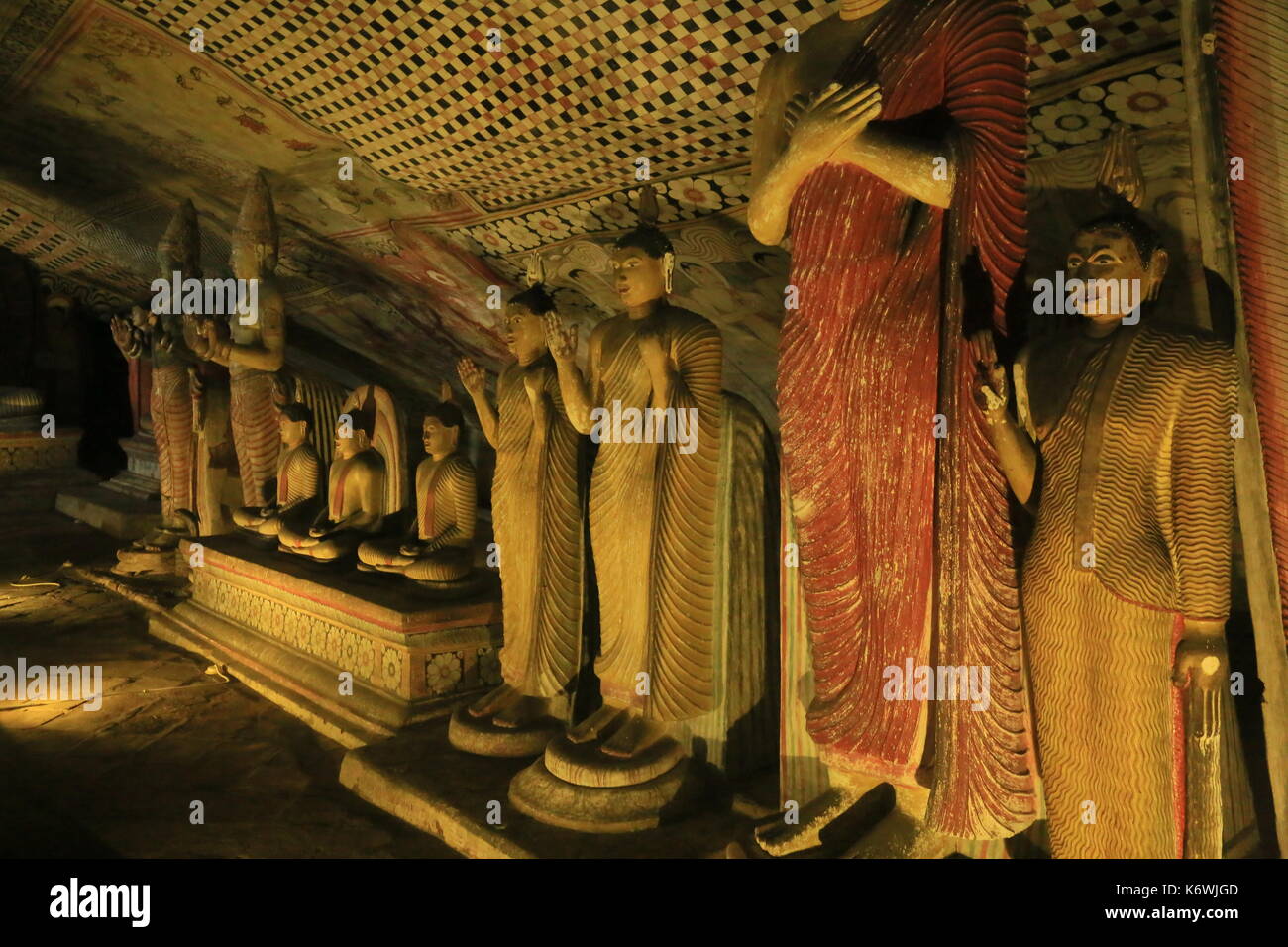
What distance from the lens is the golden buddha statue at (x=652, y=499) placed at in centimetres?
335

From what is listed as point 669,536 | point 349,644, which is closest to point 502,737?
point 669,536

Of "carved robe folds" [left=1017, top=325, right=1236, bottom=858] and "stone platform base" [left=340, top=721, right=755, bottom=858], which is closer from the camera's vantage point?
"carved robe folds" [left=1017, top=325, right=1236, bottom=858]

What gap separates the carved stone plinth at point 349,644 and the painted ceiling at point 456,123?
260cm

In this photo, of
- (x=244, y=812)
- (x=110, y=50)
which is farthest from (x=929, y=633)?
(x=110, y=50)

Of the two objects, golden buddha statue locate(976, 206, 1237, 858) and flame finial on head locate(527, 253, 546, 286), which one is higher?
flame finial on head locate(527, 253, 546, 286)

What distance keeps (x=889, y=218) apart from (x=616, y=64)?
9.71 ft

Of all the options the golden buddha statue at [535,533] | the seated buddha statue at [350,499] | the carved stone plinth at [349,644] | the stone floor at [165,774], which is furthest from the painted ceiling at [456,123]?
the stone floor at [165,774]

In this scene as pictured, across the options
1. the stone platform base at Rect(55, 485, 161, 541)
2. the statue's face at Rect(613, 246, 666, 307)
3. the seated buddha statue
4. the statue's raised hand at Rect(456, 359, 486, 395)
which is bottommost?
the stone platform base at Rect(55, 485, 161, 541)

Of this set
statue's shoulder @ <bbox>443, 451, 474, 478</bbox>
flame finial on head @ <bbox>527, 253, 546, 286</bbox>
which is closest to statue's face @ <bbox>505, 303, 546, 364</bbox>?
flame finial on head @ <bbox>527, 253, 546, 286</bbox>

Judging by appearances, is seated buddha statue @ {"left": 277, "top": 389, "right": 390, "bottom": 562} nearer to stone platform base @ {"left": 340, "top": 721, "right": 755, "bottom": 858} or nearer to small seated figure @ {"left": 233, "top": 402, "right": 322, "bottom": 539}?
small seated figure @ {"left": 233, "top": 402, "right": 322, "bottom": 539}

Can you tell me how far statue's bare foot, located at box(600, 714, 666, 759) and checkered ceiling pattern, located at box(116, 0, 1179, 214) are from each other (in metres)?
2.93

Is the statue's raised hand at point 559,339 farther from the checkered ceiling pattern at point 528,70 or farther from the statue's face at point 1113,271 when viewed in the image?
the checkered ceiling pattern at point 528,70

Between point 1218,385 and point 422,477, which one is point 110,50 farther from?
point 1218,385

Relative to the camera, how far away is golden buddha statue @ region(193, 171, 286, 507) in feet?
21.0
